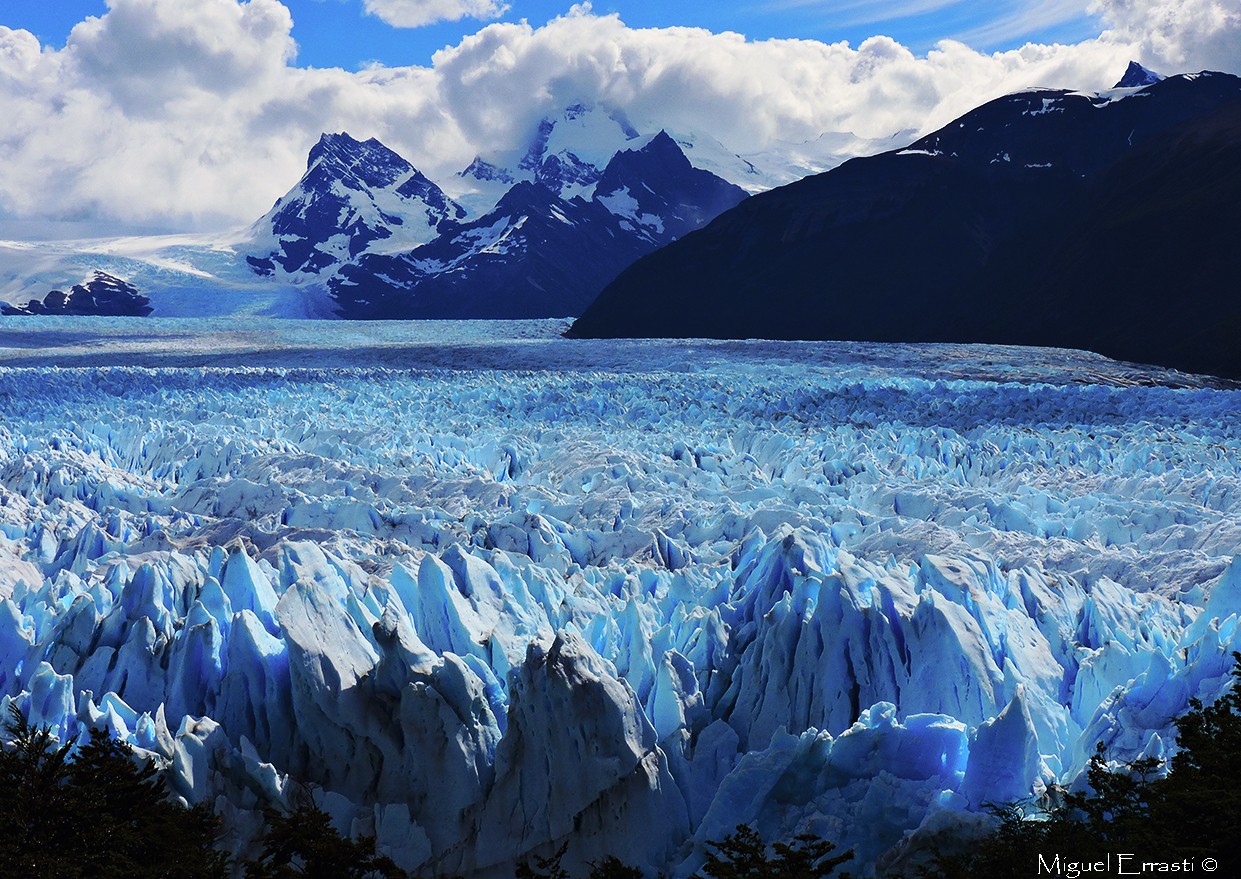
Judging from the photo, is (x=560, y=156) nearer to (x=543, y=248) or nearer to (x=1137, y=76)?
(x=543, y=248)

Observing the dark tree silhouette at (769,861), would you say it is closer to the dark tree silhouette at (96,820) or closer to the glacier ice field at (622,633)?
the glacier ice field at (622,633)

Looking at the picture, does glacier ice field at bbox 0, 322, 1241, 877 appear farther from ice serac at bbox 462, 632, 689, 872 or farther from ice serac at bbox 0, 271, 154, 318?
ice serac at bbox 0, 271, 154, 318

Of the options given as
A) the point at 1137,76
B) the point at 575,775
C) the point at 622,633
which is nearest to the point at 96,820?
the point at 575,775

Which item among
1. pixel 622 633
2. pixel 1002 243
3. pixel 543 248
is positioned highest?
pixel 543 248

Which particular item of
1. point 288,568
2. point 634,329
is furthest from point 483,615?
point 634,329

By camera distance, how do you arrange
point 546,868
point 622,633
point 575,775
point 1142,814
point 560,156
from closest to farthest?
point 1142,814, point 546,868, point 575,775, point 622,633, point 560,156

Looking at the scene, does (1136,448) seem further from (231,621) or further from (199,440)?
(199,440)

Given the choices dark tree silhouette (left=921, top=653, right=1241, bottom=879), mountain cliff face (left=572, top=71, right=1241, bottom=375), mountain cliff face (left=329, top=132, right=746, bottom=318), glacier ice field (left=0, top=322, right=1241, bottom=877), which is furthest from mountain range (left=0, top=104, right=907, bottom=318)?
dark tree silhouette (left=921, top=653, right=1241, bottom=879)
